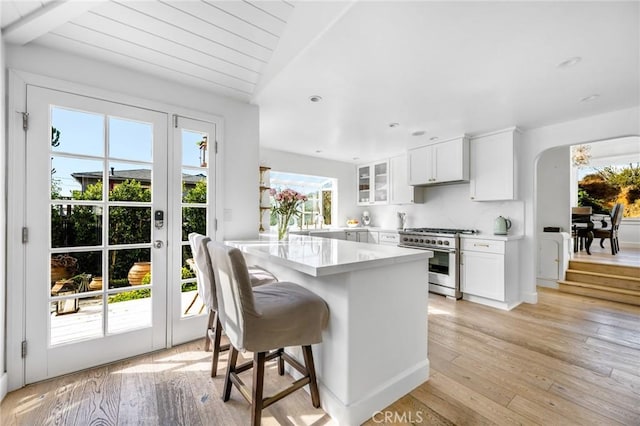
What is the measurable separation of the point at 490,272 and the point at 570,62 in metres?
2.33

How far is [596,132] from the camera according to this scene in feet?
9.77

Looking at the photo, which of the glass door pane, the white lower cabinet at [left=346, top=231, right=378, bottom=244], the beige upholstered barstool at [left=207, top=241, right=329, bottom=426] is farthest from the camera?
the white lower cabinet at [left=346, top=231, right=378, bottom=244]

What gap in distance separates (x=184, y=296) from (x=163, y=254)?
0.42 metres

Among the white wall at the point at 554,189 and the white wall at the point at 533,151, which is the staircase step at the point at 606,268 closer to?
the white wall at the point at 554,189

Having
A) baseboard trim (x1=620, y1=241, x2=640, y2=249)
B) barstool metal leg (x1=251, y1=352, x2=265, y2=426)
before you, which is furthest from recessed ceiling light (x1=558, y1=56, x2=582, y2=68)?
baseboard trim (x1=620, y1=241, x2=640, y2=249)

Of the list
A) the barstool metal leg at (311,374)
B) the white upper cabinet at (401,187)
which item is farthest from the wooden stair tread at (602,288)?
the barstool metal leg at (311,374)

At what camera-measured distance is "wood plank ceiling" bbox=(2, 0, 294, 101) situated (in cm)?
167

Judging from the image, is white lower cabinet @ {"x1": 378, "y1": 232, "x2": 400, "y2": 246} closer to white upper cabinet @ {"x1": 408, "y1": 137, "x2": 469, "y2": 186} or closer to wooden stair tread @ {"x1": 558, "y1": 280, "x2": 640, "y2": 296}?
white upper cabinet @ {"x1": 408, "y1": 137, "x2": 469, "y2": 186}

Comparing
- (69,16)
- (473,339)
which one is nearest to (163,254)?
(69,16)

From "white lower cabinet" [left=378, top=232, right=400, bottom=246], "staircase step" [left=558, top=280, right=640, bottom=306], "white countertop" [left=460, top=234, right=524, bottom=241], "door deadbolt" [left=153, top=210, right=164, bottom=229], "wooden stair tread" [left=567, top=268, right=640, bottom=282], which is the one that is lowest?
"staircase step" [left=558, top=280, right=640, bottom=306]

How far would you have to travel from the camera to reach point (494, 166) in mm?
3568

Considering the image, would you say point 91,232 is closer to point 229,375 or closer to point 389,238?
point 229,375

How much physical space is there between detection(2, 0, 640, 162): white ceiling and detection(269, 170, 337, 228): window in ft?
7.44

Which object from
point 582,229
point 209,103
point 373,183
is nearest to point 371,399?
point 209,103
